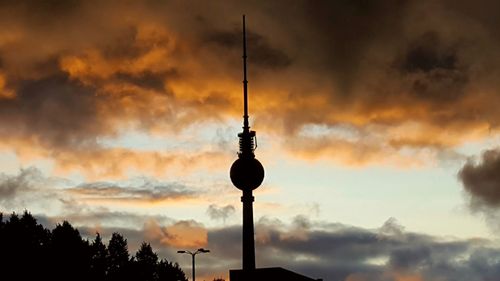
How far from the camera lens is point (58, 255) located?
114m

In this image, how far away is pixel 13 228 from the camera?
10925 centimetres

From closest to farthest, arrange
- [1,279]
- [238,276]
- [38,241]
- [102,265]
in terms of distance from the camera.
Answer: [238,276]
[1,279]
[38,241]
[102,265]

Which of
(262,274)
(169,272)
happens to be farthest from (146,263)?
(262,274)

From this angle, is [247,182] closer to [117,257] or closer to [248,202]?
[248,202]

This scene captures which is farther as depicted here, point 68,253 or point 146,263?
point 146,263

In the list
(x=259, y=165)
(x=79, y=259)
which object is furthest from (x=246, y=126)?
(x=79, y=259)

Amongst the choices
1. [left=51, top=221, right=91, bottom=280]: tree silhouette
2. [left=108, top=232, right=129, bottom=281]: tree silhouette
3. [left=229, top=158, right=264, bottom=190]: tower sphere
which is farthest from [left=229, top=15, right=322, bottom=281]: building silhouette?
[left=108, top=232, right=129, bottom=281]: tree silhouette

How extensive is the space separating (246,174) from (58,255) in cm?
3164

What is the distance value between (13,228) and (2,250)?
3966 mm

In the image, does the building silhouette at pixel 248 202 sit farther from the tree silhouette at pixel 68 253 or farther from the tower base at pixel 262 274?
the tree silhouette at pixel 68 253

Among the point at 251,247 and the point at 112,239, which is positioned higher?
the point at 112,239

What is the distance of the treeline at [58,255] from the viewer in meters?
107

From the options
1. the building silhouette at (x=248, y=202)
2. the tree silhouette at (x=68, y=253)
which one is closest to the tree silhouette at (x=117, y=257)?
the tree silhouette at (x=68, y=253)

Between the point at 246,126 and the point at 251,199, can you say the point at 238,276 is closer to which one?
the point at 251,199
